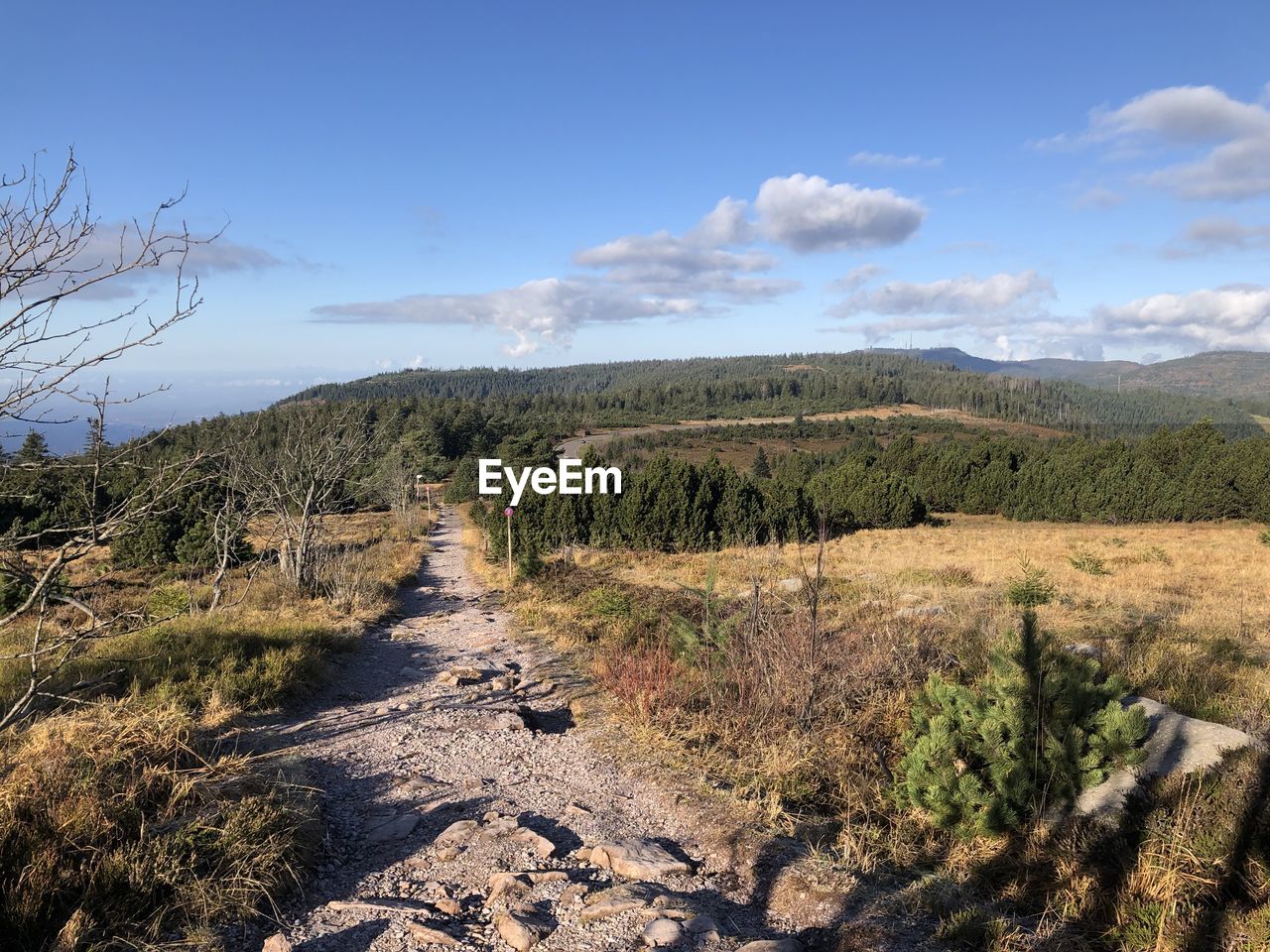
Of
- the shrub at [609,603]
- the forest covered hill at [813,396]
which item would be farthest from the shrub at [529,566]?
the forest covered hill at [813,396]

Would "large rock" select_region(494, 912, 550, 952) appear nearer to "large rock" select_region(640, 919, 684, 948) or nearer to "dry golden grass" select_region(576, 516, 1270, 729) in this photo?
"large rock" select_region(640, 919, 684, 948)

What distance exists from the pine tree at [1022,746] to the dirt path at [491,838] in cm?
143

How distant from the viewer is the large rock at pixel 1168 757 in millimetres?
4102

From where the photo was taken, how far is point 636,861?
3.83 metres

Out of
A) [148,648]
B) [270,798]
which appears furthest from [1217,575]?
[148,648]

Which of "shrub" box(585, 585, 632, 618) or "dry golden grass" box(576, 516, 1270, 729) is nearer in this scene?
"dry golden grass" box(576, 516, 1270, 729)

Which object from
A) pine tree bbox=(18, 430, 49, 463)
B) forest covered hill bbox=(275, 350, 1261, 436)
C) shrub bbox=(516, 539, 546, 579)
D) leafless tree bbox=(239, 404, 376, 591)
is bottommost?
shrub bbox=(516, 539, 546, 579)

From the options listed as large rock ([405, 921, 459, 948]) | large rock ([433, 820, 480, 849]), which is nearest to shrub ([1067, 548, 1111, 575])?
large rock ([433, 820, 480, 849])

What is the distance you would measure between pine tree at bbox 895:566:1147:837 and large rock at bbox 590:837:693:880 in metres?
1.67

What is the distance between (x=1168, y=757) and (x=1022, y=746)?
98cm

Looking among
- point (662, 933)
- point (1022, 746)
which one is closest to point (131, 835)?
point (662, 933)

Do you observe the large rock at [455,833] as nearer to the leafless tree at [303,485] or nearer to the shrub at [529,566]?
the leafless tree at [303,485]

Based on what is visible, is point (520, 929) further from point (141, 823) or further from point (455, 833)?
point (141, 823)

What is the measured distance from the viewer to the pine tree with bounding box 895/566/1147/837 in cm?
411
